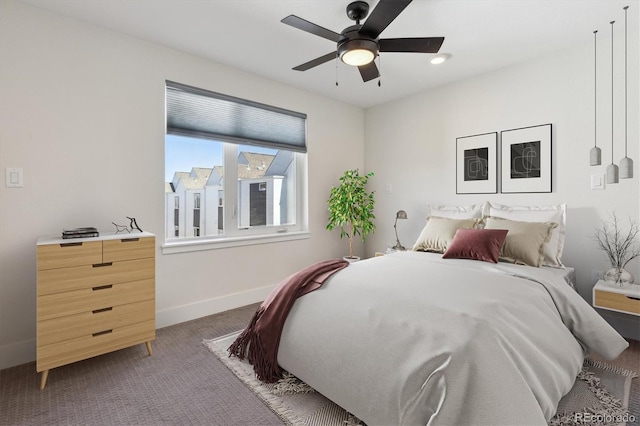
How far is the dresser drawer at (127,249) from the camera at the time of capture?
2225mm

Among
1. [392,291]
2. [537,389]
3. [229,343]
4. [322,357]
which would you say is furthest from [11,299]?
[537,389]

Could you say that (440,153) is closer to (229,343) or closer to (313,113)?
(313,113)

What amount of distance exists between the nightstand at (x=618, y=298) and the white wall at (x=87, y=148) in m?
3.11

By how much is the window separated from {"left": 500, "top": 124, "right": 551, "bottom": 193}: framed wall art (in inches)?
89.9

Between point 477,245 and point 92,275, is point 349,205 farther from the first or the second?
point 92,275

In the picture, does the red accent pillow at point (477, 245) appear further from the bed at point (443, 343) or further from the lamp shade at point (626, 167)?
the lamp shade at point (626, 167)

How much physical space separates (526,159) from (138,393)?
3.79 meters

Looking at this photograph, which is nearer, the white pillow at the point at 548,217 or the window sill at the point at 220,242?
the white pillow at the point at 548,217

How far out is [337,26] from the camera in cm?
261

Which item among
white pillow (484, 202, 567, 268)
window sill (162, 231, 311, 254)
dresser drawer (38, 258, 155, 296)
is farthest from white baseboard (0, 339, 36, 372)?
white pillow (484, 202, 567, 268)

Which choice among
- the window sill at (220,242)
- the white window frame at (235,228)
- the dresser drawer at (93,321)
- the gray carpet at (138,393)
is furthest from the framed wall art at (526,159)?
the dresser drawer at (93,321)

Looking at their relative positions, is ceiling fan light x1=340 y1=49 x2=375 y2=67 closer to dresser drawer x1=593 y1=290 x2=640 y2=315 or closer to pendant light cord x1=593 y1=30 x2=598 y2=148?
pendant light cord x1=593 y1=30 x2=598 y2=148

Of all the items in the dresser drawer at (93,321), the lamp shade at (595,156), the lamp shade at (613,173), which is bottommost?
the dresser drawer at (93,321)

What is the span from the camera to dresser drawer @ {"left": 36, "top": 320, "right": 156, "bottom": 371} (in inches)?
79.0
